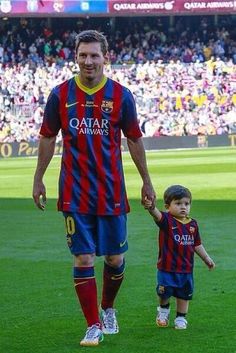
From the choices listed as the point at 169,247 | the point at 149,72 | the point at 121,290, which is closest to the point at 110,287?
the point at 169,247

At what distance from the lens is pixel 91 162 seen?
655 centimetres

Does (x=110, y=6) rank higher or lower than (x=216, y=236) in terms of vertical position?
higher

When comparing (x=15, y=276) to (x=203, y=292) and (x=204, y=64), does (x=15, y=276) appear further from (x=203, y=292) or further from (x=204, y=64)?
(x=204, y=64)

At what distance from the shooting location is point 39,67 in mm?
46406

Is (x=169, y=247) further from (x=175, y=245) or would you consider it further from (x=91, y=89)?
(x=91, y=89)

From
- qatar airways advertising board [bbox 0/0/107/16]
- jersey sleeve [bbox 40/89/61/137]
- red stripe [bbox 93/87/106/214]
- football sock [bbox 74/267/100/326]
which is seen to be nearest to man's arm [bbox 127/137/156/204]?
red stripe [bbox 93/87/106/214]

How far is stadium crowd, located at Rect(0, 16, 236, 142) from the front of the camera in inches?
1731

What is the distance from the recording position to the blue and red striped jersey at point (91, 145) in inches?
258

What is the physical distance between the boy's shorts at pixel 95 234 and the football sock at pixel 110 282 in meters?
0.21

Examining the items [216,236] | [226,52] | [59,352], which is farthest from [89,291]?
[226,52]

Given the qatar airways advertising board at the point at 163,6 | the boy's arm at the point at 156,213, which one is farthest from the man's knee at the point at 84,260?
the qatar airways advertising board at the point at 163,6

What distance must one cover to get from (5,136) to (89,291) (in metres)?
35.2

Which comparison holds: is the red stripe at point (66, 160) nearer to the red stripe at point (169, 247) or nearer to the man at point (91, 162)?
the man at point (91, 162)

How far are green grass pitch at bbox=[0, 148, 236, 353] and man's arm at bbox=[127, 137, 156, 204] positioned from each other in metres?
0.95
